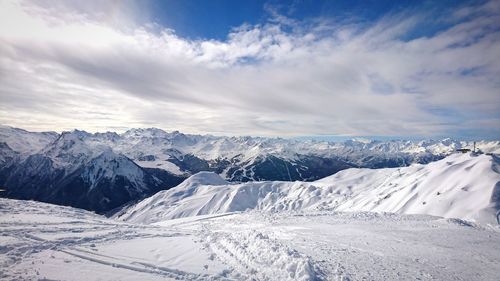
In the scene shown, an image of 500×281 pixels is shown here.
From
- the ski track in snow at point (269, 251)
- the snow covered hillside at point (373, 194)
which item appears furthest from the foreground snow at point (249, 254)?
the snow covered hillside at point (373, 194)

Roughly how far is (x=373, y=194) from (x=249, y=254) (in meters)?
66.3

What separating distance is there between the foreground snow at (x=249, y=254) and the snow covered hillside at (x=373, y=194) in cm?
1678

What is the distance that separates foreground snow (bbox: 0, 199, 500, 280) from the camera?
543 inches

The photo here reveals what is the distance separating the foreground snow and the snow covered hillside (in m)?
16.8

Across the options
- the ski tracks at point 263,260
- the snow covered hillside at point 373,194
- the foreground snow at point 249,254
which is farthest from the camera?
the snow covered hillside at point 373,194

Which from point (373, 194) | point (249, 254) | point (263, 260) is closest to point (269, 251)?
point (263, 260)

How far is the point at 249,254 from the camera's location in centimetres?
1653

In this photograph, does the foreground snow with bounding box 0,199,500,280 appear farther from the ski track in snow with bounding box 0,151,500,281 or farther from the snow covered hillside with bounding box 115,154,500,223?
the snow covered hillside with bounding box 115,154,500,223

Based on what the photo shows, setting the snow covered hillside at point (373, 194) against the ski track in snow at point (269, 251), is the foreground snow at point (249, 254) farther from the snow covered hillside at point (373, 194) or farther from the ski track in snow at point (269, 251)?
the snow covered hillside at point (373, 194)

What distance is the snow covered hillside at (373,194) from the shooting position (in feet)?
131

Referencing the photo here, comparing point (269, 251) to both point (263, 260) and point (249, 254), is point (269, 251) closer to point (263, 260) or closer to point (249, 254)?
point (263, 260)

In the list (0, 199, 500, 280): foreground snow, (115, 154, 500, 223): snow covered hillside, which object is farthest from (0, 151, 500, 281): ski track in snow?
(115, 154, 500, 223): snow covered hillside

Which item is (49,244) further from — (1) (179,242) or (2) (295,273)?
(2) (295,273)

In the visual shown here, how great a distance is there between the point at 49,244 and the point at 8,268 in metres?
4.51
